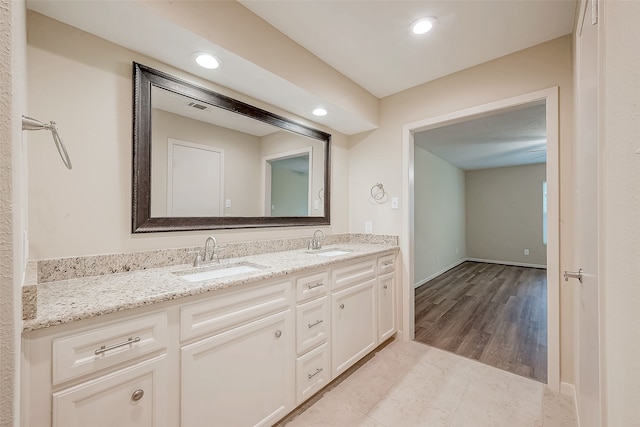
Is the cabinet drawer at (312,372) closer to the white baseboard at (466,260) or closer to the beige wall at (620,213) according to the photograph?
the beige wall at (620,213)

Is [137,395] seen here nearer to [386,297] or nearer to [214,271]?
[214,271]

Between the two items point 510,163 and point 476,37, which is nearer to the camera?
point 476,37

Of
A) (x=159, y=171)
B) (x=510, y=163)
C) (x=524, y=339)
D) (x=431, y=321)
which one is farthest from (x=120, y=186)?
(x=510, y=163)

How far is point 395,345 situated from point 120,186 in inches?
96.2

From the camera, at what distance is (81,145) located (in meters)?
1.29

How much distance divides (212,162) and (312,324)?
4.18ft

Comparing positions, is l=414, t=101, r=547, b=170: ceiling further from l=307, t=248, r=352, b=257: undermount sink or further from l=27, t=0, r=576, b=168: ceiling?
l=307, t=248, r=352, b=257: undermount sink

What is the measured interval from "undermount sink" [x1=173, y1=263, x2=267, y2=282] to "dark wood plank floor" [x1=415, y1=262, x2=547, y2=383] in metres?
1.87

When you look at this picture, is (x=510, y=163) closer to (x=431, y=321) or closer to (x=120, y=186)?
(x=431, y=321)

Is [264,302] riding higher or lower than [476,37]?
lower

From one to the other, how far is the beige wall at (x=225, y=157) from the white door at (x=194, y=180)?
3cm

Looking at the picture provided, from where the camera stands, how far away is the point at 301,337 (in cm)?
157

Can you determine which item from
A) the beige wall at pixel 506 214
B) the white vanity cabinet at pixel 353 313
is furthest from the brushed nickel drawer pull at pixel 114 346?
the beige wall at pixel 506 214

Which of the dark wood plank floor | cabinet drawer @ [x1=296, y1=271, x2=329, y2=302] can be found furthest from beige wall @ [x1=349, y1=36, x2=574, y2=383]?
cabinet drawer @ [x1=296, y1=271, x2=329, y2=302]
